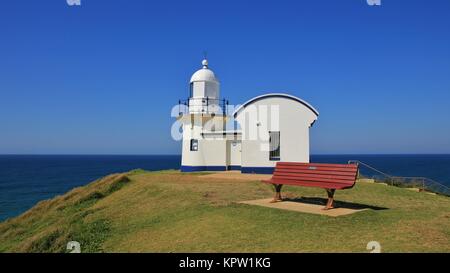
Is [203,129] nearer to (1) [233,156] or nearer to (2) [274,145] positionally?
(1) [233,156]

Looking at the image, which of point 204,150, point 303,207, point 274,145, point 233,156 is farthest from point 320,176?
point 204,150

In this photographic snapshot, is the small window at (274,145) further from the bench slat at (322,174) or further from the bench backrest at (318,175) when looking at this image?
the bench slat at (322,174)

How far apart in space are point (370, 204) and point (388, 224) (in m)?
3.66

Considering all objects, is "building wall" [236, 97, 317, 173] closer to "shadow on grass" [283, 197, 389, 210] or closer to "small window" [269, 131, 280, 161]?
"small window" [269, 131, 280, 161]

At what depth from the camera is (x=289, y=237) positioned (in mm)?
7973

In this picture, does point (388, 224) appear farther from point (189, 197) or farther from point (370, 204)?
point (189, 197)

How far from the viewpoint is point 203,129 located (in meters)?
27.8

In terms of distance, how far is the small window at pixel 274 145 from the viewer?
23.7m

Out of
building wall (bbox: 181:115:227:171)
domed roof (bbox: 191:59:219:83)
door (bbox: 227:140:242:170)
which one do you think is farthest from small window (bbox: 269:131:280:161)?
domed roof (bbox: 191:59:219:83)

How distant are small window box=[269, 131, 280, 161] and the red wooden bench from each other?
11.0 m

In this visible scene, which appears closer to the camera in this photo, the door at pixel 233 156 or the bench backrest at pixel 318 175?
the bench backrest at pixel 318 175

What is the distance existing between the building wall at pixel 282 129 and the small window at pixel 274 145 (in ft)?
0.65

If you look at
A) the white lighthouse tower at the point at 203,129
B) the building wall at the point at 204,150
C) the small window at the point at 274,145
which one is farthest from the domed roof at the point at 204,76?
the small window at the point at 274,145
